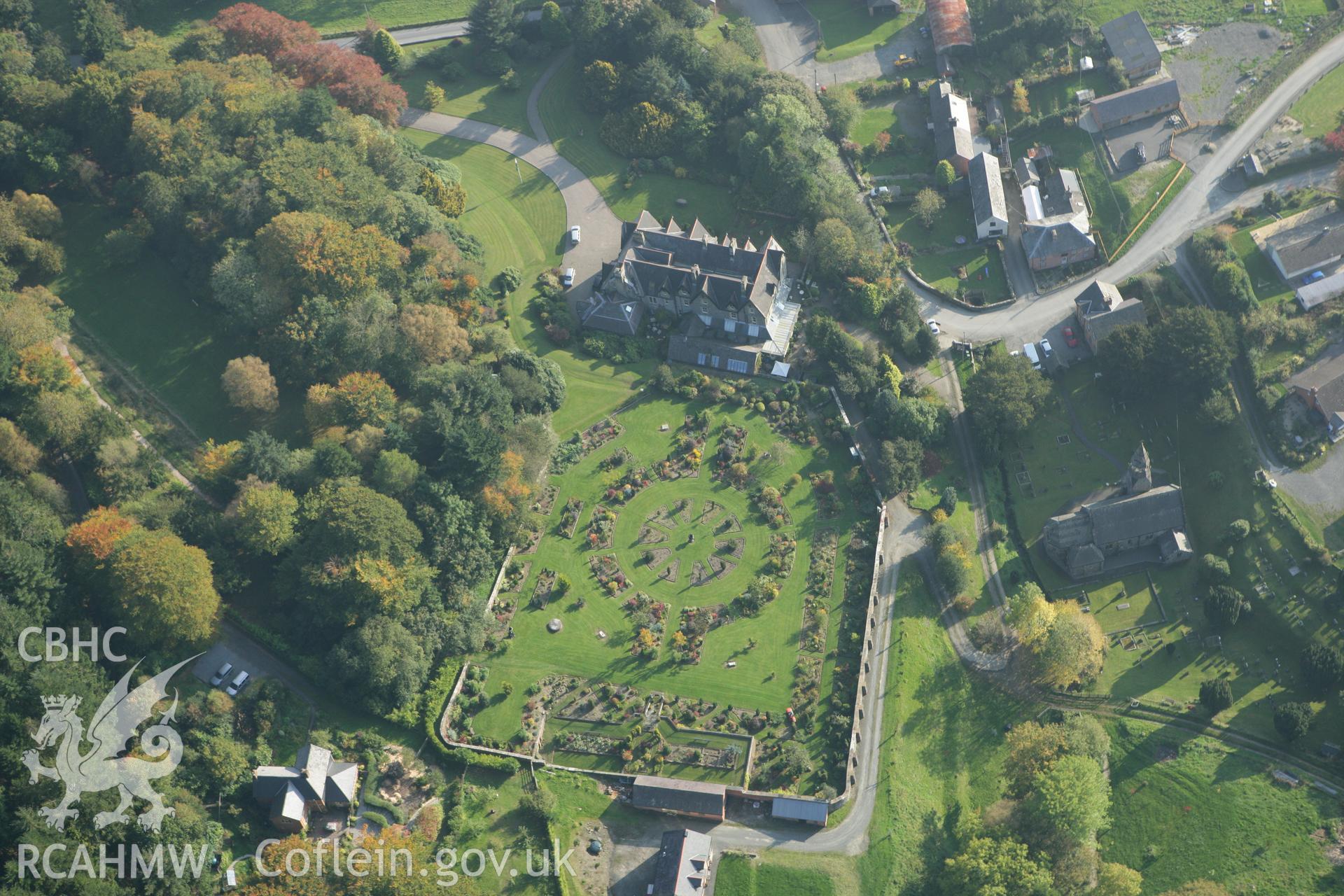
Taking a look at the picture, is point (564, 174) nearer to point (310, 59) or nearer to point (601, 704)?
point (310, 59)

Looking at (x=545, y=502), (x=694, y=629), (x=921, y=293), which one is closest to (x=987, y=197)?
(x=921, y=293)

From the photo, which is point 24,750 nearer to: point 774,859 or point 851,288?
point 774,859

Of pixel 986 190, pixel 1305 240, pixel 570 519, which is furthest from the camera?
pixel 986 190

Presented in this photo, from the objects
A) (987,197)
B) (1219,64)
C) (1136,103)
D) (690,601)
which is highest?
(1219,64)

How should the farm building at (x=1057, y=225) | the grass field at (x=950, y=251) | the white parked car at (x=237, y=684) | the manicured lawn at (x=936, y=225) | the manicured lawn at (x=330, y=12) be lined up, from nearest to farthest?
the white parked car at (x=237, y=684)
the farm building at (x=1057, y=225)
the grass field at (x=950, y=251)
the manicured lawn at (x=936, y=225)
the manicured lawn at (x=330, y=12)

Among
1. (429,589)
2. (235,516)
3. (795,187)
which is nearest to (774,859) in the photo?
(429,589)

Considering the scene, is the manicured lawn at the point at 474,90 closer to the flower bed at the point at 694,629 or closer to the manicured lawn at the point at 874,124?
the manicured lawn at the point at 874,124

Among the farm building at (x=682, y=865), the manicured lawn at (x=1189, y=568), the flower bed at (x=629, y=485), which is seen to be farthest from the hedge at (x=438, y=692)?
the manicured lawn at (x=1189, y=568)
